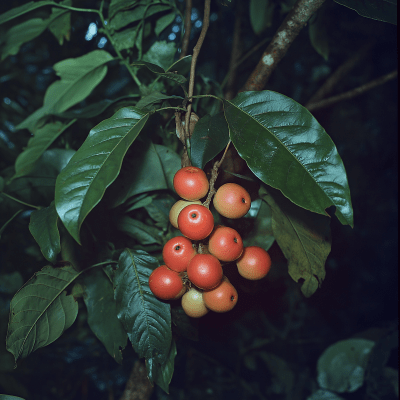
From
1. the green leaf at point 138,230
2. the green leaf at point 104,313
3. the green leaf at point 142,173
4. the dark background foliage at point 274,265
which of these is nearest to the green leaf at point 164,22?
the dark background foliage at point 274,265

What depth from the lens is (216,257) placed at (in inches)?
18.6

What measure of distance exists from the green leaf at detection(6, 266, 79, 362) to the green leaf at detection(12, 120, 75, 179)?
1.05 feet

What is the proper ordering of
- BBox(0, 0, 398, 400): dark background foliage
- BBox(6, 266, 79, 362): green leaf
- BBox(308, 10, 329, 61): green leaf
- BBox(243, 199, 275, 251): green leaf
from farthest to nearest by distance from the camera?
BBox(0, 0, 398, 400): dark background foliage < BBox(308, 10, 329, 61): green leaf < BBox(243, 199, 275, 251): green leaf < BBox(6, 266, 79, 362): green leaf

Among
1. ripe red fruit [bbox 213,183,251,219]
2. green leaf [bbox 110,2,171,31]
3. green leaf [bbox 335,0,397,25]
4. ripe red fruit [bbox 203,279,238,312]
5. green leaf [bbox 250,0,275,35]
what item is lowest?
ripe red fruit [bbox 203,279,238,312]

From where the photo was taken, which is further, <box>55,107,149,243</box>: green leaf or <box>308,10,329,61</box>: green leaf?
<box>308,10,329,61</box>: green leaf

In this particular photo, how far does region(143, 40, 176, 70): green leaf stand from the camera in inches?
29.8

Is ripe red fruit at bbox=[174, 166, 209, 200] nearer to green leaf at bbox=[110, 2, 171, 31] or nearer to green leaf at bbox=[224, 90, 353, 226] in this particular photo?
green leaf at bbox=[224, 90, 353, 226]

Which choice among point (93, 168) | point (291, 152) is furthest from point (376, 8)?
point (93, 168)

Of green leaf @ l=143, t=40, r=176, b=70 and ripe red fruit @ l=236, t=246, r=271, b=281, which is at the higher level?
green leaf @ l=143, t=40, r=176, b=70

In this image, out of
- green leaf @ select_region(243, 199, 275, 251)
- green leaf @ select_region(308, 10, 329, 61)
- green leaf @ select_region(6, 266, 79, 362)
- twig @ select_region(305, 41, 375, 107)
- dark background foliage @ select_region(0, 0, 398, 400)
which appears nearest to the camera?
green leaf @ select_region(6, 266, 79, 362)

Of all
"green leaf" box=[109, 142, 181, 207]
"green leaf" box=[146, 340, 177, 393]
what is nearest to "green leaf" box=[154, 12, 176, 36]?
"green leaf" box=[109, 142, 181, 207]

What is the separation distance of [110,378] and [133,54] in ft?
4.27

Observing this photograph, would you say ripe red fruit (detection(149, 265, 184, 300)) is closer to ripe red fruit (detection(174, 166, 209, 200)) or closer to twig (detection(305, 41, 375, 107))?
ripe red fruit (detection(174, 166, 209, 200))

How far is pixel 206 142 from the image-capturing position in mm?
456
